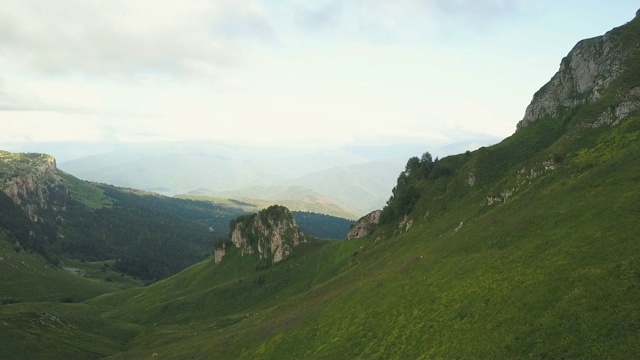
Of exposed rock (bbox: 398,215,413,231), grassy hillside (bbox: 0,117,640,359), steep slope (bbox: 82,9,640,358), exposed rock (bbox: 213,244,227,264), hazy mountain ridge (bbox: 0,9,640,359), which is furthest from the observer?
exposed rock (bbox: 213,244,227,264)

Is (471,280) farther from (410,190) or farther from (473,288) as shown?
(410,190)

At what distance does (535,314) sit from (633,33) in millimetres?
84350

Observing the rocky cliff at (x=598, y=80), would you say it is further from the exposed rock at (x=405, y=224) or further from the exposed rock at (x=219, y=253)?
the exposed rock at (x=219, y=253)

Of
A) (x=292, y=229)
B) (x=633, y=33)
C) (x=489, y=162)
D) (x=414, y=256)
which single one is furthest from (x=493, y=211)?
(x=292, y=229)

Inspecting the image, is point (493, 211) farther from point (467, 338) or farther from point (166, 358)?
point (166, 358)

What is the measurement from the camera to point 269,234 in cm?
15325

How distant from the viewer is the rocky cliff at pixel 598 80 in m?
70.9

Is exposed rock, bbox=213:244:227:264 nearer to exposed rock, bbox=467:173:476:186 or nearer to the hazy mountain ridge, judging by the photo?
the hazy mountain ridge

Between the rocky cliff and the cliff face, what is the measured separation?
3246 inches

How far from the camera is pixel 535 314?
34.2 meters

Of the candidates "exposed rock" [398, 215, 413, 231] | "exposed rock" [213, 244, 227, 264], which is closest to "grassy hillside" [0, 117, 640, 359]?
"exposed rock" [398, 215, 413, 231]

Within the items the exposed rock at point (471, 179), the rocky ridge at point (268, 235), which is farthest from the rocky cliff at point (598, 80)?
the rocky ridge at point (268, 235)

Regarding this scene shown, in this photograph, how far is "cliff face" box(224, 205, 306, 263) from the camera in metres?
148

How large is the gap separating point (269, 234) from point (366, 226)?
141ft
